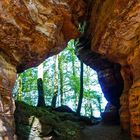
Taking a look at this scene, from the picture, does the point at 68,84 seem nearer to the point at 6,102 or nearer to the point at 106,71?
the point at 106,71

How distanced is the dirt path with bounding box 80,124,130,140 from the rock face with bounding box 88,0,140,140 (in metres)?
0.74

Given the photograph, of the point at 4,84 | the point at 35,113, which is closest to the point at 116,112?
the point at 35,113

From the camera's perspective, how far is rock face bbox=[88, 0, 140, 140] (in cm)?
956

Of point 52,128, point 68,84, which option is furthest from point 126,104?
point 68,84

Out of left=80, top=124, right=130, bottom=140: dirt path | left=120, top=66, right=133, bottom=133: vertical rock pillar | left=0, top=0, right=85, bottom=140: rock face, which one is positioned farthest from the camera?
left=80, top=124, right=130, bottom=140: dirt path

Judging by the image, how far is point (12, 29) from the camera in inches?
360

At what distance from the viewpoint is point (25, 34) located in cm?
975

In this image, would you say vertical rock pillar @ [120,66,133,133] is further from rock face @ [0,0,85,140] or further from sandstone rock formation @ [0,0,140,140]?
rock face @ [0,0,85,140]

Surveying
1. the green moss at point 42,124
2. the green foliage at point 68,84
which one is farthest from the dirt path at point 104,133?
the green foliage at point 68,84

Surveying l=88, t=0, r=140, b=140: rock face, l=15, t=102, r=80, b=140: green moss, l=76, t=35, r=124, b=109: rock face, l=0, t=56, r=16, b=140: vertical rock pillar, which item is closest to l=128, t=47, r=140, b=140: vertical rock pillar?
l=88, t=0, r=140, b=140: rock face

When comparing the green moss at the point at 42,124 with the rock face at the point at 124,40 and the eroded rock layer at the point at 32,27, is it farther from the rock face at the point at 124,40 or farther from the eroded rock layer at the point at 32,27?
the rock face at the point at 124,40

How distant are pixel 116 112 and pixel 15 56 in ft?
27.0

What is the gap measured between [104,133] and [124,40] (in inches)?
220

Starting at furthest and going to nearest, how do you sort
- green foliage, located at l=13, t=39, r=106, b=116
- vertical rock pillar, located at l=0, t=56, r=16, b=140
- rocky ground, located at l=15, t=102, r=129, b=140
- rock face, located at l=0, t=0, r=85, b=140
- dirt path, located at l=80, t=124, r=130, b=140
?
green foliage, located at l=13, t=39, r=106, b=116 < dirt path, located at l=80, t=124, r=130, b=140 < rocky ground, located at l=15, t=102, r=129, b=140 < rock face, located at l=0, t=0, r=85, b=140 < vertical rock pillar, located at l=0, t=56, r=16, b=140
